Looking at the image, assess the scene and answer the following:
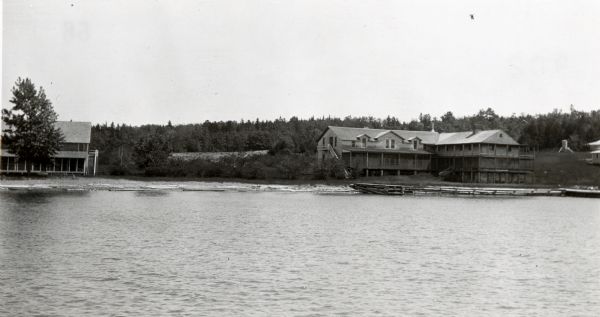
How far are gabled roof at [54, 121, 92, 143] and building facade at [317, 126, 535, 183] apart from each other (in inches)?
1324

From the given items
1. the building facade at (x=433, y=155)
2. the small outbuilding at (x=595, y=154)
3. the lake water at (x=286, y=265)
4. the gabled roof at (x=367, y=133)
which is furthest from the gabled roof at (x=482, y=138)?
the lake water at (x=286, y=265)

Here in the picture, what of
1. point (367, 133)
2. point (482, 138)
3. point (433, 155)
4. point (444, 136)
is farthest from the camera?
point (444, 136)

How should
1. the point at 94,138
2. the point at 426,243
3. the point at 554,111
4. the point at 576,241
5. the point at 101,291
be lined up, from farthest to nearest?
the point at 554,111, the point at 94,138, the point at 576,241, the point at 426,243, the point at 101,291

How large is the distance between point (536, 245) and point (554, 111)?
17668cm

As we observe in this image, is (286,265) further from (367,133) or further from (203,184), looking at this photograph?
(367,133)

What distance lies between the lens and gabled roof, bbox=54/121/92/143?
90.5 m

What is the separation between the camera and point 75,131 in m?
92.7

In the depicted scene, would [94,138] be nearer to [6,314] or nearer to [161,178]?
[161,178]

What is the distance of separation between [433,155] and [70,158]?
54.4 meters

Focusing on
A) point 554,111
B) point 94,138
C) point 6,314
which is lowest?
point 6,314

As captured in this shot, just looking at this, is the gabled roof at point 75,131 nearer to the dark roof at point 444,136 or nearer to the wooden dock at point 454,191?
the dark roof at point 444,136

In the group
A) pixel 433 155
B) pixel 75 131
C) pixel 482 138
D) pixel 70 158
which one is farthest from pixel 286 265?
pixel 433 155

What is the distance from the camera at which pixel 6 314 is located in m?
15.1

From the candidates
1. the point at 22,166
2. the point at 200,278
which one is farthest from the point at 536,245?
the point at 22,166
